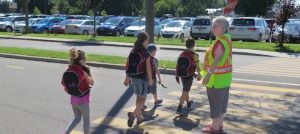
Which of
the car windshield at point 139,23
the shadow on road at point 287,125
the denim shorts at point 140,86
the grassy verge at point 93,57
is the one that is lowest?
the shadow on road at point 287,125

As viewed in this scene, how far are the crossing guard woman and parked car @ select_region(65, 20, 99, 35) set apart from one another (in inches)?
1139

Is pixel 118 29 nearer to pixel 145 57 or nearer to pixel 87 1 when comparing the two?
pixel 87 1

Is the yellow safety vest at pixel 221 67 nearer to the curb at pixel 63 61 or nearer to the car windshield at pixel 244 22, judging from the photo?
the curb at pixel 63 61

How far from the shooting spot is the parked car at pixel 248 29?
25644 mm

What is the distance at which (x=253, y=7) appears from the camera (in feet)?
205

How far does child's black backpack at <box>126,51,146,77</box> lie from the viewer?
6703 mm

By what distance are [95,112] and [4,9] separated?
109412 millimetres

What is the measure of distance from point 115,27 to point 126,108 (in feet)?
85.2

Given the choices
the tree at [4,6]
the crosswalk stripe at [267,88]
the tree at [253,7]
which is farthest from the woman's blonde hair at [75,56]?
the tree at [4,6]

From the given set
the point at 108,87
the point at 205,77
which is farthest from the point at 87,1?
the point at 205,77

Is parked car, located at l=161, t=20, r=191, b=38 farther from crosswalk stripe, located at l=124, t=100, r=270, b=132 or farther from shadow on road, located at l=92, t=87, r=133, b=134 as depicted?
crosswalk stripe, located at l=124, t=100, r=270, b=132

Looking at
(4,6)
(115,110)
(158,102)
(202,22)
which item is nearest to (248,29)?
(202,22)

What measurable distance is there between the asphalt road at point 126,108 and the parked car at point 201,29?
56.2ft

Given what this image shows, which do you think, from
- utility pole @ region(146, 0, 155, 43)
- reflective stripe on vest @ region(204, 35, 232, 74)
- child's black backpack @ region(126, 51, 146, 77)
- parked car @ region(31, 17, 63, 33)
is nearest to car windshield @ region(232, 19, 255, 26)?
utility pole @ region(146, 0, 155, 43)
